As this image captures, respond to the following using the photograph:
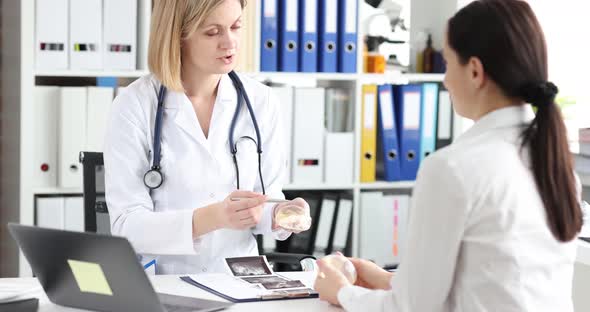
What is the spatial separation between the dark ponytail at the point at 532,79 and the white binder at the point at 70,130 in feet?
6.79

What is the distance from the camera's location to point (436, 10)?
12.8ft

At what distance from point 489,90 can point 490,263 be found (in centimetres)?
29

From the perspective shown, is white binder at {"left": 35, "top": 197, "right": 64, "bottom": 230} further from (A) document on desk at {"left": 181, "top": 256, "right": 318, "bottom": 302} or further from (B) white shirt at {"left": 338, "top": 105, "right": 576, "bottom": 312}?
(B) white shirt at {"left": 338, "top": 105, "right": 576, "bottom": 312}

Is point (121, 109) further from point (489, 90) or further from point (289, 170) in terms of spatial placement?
point (289, 170)

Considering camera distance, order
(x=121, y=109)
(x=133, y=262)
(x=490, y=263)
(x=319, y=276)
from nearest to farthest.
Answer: (x=490, y=263), (x=133, y=262), (x=319, y=276), (x=121, y=109)

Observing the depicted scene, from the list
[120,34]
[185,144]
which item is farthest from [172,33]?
[120,34]

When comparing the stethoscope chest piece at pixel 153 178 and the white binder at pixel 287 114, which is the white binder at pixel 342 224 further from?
the stethoscope chest piece at pixel 153 178

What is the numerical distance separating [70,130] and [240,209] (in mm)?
1434

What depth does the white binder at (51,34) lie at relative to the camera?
10.3 feet

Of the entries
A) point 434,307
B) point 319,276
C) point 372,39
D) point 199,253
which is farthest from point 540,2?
point 434,307

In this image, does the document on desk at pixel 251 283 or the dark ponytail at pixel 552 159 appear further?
the document on desk at pixel 251 283

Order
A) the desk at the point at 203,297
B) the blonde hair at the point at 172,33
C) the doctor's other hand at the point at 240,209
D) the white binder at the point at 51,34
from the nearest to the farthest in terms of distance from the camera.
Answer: the desk at the point at 203,297, the doctor's other hand at the point at 240,209, the blonde hair at the point at 172,33, the white binder at the point at 51,34

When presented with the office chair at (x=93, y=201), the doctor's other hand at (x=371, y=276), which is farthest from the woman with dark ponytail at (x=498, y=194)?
the office chair at (x=93, y=201)

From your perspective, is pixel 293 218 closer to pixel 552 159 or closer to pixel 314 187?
pixel 552 159
